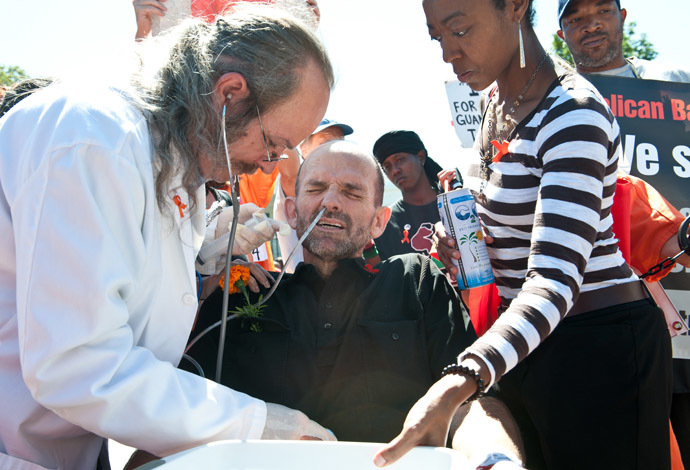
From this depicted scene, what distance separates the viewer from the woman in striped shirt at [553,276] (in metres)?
1.55

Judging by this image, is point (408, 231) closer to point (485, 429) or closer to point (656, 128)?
point (656, 128)

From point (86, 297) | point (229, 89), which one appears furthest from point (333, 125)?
point (86, 297)

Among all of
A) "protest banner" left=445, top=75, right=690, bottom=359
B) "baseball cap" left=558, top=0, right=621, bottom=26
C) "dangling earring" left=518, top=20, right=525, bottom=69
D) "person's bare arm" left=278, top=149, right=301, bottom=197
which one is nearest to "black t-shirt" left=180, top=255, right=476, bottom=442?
"dangling earring" left=518, top=20, right=525, bottom=69

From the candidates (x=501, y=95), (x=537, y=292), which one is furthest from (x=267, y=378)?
(x=501, y=95)

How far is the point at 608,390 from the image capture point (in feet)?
5.95

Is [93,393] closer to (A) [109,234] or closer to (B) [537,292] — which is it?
(A) [109,234]

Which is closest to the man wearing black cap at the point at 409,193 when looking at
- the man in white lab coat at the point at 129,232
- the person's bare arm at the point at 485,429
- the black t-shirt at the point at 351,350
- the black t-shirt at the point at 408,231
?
the black t-shirt at the point at 408,231

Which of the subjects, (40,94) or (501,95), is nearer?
(40,94)

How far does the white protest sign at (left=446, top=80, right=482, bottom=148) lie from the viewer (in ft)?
21.3

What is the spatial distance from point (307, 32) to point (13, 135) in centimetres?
90

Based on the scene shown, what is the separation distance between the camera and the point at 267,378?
232 centimetres

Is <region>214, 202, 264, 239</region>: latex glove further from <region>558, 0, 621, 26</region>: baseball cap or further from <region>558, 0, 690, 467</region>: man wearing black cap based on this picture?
<region>558, 0, 621, 26</region>: baseball cap

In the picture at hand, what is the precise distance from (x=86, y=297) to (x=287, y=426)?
27.1 inches

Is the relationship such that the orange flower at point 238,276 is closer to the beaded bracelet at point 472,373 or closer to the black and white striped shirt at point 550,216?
the black and white striped shirt at point 550,216
